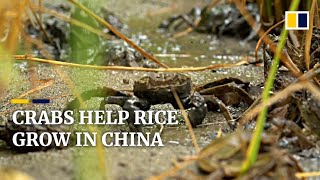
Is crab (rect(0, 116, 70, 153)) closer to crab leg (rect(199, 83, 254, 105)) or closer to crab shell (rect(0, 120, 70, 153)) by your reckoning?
crab shell (rect(0, 120, 70, 153))

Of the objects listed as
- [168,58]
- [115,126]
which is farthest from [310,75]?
[168,58]

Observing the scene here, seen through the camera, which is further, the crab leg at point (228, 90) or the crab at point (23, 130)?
the crab leg at point (228, 90)

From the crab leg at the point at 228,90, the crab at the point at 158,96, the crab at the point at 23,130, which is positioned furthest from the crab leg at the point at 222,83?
the crab at the point at 23,130

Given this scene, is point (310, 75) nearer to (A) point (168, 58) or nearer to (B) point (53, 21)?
(A) point (168, 58)

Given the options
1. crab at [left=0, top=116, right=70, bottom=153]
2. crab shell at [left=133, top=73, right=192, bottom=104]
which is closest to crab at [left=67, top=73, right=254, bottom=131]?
crab shell at [left=133, top=73, right=192, bottom=104]

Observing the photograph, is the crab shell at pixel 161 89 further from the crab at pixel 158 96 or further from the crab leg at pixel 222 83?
the crab leg at pixel 222 83
